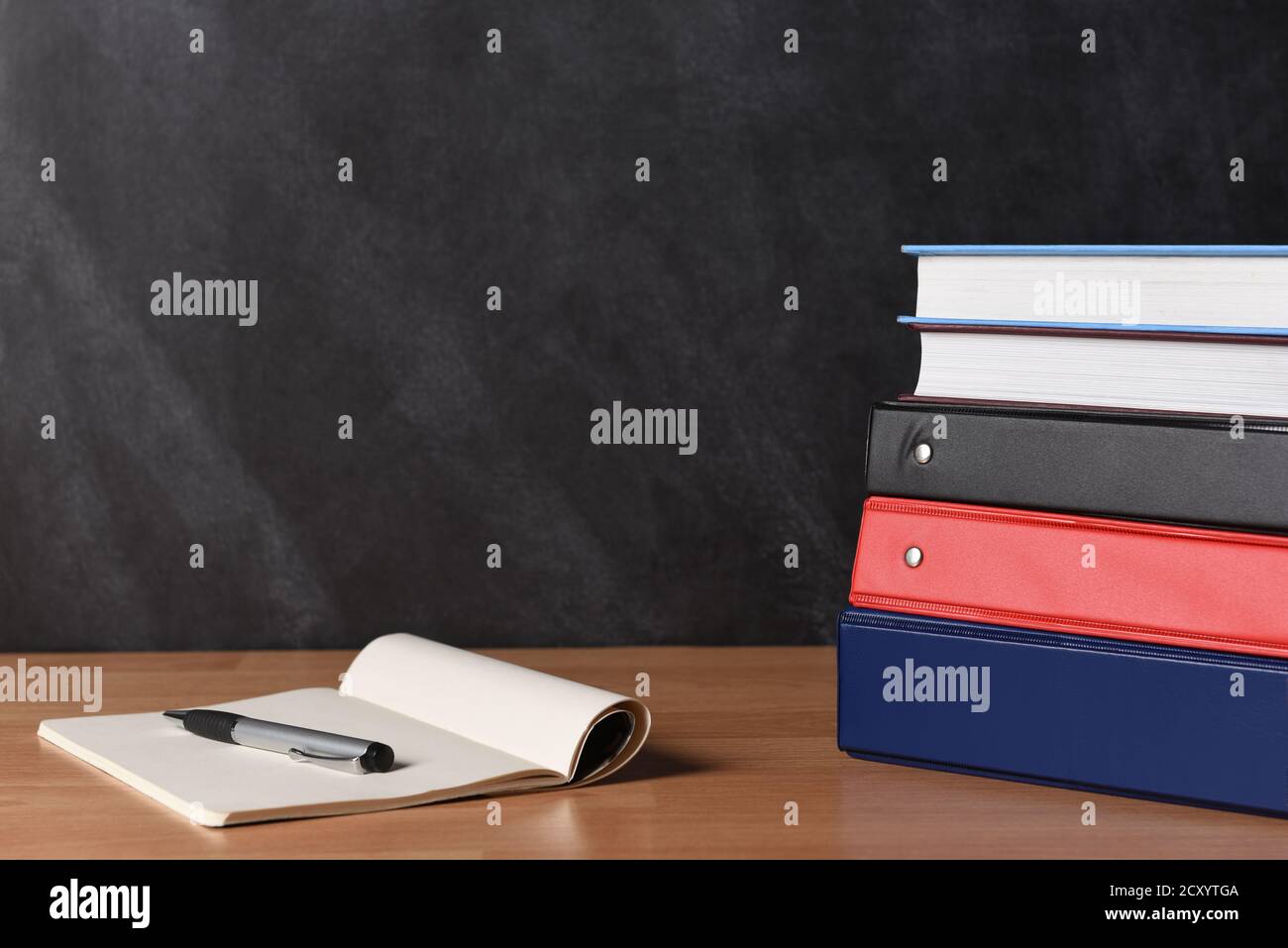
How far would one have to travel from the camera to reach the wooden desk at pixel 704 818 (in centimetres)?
77

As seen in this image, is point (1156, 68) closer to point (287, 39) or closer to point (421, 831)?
point (287, 39)

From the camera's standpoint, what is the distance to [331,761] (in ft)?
2.92

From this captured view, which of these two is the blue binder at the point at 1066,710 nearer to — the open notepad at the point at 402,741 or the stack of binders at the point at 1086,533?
the stack of binders at the point at 1086,533

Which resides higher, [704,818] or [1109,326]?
[1109,326]

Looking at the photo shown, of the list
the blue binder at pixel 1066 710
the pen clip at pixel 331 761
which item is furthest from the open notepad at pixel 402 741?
the blue binder at pixel 1066 710

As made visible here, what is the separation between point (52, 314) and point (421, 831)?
0.84m

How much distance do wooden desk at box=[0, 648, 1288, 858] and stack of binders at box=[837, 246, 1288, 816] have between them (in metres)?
0.03

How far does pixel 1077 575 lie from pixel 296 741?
0.55 m

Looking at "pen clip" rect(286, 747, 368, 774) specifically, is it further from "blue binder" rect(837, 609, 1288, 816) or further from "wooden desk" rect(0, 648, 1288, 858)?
"blue binder" rect(837, 609, 1288, 816)

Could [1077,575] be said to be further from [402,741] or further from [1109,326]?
[402,741]

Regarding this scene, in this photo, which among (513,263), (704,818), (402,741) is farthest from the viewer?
(513,263)

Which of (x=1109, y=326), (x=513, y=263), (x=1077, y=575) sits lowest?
(x=1077, y=575)

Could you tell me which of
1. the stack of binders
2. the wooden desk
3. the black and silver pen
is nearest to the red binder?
the stack of binders

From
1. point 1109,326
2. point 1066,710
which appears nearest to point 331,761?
point 1066,710
